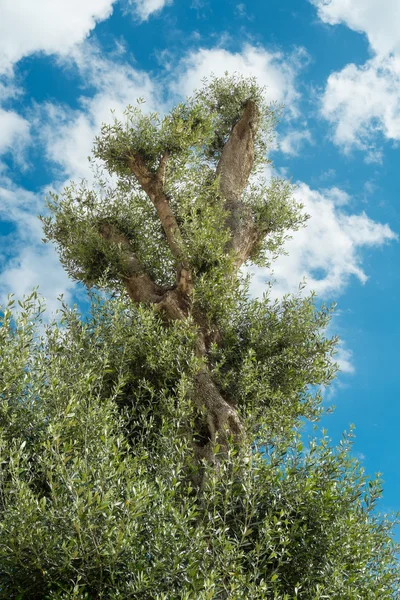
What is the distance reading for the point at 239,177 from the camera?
15.7m

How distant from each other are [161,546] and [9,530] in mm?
1618

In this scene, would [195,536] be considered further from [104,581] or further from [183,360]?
[183,360]

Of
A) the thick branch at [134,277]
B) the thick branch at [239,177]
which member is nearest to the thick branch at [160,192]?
the thick branch at [134,277]

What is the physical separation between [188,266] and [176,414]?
3.94 metres

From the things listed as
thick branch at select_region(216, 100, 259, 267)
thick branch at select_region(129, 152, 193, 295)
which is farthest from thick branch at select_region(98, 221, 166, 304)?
thick branch at select_region(216, 100, 259, 267)

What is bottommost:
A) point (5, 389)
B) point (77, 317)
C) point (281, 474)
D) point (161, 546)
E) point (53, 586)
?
point (53, 586)

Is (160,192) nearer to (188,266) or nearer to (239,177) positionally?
(188,266)

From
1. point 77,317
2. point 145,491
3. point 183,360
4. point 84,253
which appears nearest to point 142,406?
point 183,360

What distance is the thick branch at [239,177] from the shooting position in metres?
13.6

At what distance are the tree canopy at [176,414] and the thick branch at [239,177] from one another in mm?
56

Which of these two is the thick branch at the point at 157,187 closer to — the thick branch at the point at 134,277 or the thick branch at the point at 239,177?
the thick branch at the point at 134,277

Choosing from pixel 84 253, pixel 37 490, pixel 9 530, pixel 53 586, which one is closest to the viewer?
pixel 9 530

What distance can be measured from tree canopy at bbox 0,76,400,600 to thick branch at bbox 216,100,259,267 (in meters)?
0.06

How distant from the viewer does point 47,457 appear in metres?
6.52
